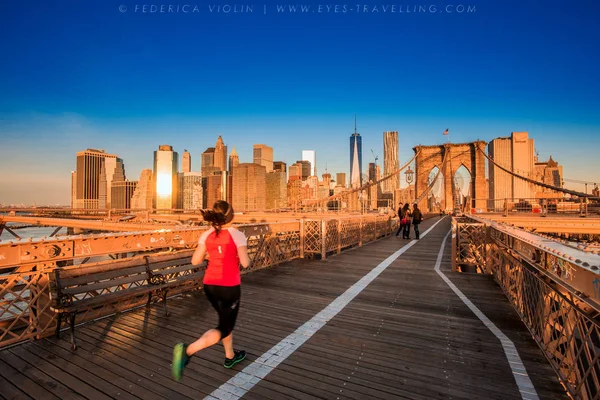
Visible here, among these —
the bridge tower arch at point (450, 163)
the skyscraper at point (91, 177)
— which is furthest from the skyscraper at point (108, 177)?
the bridge tower arch at point (450, 163)

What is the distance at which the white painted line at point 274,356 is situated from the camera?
11.1 ft

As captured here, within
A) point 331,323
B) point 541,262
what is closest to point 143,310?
point 331,323

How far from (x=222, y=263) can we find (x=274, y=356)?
1626 millimetres

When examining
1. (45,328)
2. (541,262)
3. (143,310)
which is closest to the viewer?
(541,262)

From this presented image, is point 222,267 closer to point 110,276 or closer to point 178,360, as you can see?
point 178,360

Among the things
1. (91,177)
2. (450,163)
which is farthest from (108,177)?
(450,163)

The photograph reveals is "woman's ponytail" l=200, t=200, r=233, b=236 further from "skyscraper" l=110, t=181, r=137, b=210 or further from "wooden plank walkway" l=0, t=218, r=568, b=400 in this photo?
"skyscraper" l=110, t=181, r=137, b=210

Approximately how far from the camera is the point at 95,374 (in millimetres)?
3734

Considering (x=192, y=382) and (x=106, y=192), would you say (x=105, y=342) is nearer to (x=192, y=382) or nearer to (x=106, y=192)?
(x=192, y=382)

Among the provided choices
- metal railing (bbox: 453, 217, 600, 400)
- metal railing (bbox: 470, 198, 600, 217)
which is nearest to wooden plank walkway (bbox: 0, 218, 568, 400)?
metal railing (bbox: 453, 217, 600, 400)

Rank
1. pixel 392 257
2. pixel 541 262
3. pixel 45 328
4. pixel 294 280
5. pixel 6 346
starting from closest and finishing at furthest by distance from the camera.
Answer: pixel 541 262 → pixel 6 346 → pixel 45 328 → pixel 294 280 → pixel 392 257

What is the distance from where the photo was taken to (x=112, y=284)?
511 cm

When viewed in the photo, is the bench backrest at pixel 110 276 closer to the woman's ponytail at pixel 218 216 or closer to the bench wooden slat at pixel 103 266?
the bench wooden slat at pixel 103 266

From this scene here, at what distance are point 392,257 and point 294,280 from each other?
5476 mm
